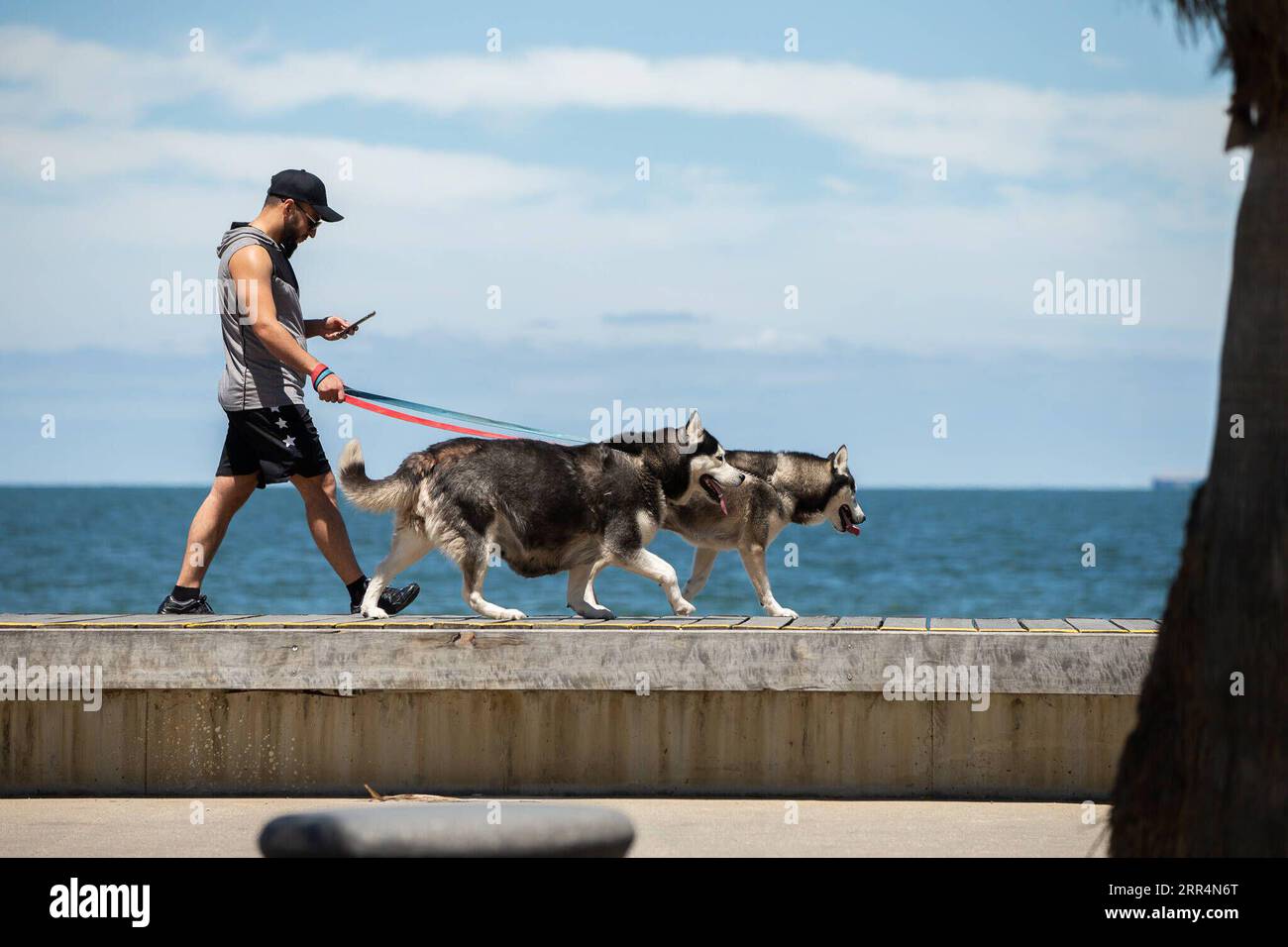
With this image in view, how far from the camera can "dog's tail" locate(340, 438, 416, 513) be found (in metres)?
8.63

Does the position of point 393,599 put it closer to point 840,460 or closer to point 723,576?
point 840,460

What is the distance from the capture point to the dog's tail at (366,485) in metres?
8.63

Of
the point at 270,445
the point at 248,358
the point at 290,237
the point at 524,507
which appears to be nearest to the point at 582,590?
the point at 524,507

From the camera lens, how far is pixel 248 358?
8500 millimetres

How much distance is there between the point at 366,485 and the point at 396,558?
481 millimetres

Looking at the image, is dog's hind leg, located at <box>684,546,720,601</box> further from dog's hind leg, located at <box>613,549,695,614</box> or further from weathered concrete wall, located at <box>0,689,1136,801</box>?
weathered concrete wall, located at <box>0,689,1136,801</box>

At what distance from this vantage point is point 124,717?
7766 millimetres

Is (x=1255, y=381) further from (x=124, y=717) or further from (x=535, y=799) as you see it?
(x=124, y=717)

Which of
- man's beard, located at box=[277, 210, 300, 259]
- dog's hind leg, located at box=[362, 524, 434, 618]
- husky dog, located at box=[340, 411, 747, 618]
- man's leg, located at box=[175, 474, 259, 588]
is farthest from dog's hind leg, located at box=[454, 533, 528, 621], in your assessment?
man's beard, located at box=[277, 210, 300, 259]

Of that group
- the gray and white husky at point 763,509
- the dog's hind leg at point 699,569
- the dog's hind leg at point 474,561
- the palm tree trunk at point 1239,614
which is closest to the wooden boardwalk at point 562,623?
the dog's hind leg at point 474,561

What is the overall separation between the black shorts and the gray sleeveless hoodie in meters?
0.06

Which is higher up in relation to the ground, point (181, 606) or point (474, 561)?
point (474, 561)

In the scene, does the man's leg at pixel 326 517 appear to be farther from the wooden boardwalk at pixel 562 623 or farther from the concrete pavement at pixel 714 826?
the concrete pavement at pixel 714 826

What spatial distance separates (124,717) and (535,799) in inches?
84.4
